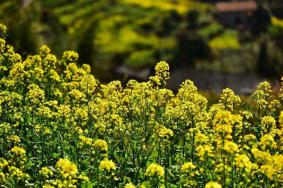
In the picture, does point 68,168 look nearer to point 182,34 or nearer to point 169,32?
point 182,34

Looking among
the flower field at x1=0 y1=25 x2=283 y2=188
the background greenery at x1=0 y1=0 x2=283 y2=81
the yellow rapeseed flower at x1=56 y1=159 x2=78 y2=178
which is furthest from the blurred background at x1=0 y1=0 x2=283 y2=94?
the yellow rapeseed flower at x1=56 y1=159 x2=78 y2=178

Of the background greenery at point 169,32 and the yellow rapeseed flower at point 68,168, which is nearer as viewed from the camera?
the yellow rapeseed flower at point 68,168

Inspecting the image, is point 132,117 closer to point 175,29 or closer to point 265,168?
point 265,168

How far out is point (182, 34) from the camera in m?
88.2

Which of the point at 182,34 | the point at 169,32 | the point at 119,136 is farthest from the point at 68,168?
the point at 169,32

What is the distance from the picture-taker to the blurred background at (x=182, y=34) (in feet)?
217

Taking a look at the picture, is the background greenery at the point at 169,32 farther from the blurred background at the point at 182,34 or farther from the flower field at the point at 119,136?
the flower field at the point at 119,136

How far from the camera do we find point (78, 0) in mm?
93938

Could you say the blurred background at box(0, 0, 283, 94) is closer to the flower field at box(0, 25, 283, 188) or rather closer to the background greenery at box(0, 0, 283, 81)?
the background greenery at box(0, 0, 283, 81)

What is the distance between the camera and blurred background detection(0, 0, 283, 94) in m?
66.0

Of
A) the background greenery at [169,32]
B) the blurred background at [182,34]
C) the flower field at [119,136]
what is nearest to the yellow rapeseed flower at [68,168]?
the flower field at [119,136]

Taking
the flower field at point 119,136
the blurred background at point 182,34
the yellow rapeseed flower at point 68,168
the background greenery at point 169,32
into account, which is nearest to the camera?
the yellow rapeseed flower at point 68,168

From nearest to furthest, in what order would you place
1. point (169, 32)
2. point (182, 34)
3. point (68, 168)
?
point (68, 168)
point (182, 34)
point (169, 32)

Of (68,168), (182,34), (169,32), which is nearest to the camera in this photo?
(68,168)
